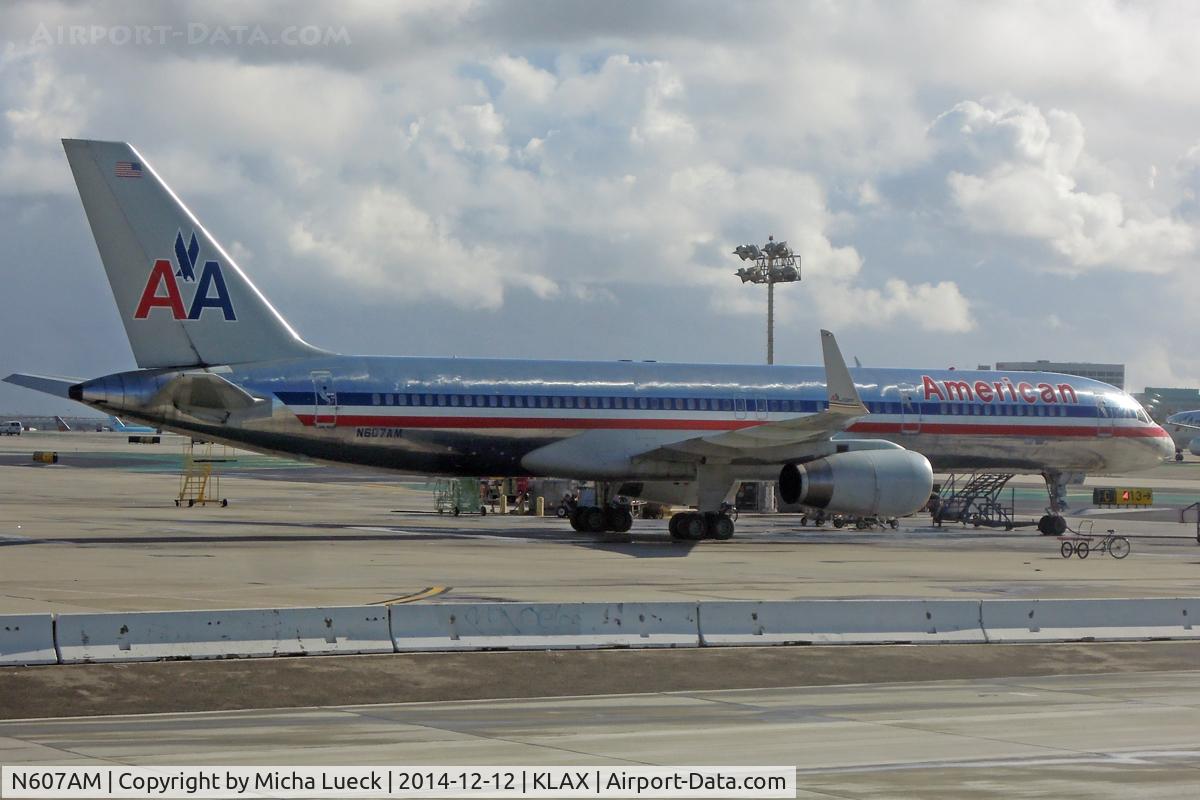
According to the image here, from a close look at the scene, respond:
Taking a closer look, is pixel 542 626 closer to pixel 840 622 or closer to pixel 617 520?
pixel 840 622

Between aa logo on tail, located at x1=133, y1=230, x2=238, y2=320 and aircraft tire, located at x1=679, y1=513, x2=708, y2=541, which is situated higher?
aa logo on tail, located at x1=133, y1=230, x2=238, y2=320

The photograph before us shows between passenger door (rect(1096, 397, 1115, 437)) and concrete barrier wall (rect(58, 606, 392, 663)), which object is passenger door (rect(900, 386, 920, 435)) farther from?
concrete barrier wall (rect(58, 606, 392, 663))

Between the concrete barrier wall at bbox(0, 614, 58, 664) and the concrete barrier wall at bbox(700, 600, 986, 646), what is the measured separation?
24.8 feet

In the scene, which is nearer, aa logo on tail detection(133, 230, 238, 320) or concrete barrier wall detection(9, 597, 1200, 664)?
concrete barrier wall detection(9, 597, 1200, 664)

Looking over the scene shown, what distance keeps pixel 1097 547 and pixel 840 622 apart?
1959 cm

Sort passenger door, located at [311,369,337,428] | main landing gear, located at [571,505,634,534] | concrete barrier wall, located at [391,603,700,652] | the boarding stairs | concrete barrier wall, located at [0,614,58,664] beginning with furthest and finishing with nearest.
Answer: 1. the boarding stairs
2. main landing gear, located at [571,505,634,534]
3. passenger door, located at [311,369,337,428]
4. concrete barrier wall, located at [391,603,700,652]
5. concrete barrier wall, located at [0,614,58,664]

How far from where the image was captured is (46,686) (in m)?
14.7

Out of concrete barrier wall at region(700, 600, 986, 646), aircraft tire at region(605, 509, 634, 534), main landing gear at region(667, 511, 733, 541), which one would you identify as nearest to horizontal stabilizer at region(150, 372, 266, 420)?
aircraft tire at region(605, 509, 634, 534)

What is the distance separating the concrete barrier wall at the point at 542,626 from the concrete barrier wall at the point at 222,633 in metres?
0.44

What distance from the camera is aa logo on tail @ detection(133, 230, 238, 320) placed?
32.1m

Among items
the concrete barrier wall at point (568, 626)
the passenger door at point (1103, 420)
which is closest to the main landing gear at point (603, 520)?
the passenger door at point (1103, 420)

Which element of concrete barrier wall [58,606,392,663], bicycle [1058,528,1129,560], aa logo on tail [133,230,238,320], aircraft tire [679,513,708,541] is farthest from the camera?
aircraft tire [679,513,708,541]

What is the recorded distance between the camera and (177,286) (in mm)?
32219

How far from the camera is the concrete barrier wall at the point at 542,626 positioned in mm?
17484
